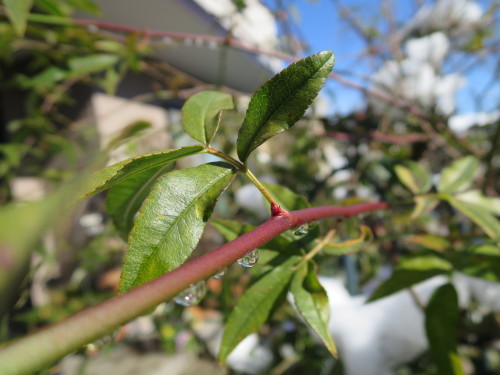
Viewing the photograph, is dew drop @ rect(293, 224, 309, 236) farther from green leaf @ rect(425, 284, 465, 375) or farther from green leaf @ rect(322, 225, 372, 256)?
green leaf @ rect(425, 284, 465, 375)

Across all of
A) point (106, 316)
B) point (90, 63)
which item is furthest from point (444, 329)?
point (90, 63)

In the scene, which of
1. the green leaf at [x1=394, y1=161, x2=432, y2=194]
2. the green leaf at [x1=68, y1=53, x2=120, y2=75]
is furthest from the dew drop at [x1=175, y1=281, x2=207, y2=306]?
the green leaf at [x1=68, y1=53, x2=120, y2=75]

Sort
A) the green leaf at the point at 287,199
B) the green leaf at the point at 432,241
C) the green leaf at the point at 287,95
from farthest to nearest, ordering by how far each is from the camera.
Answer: the green leaf at the point at 432,241
the green leaf at the point at 287,199
the green leaf at the point at 287,95

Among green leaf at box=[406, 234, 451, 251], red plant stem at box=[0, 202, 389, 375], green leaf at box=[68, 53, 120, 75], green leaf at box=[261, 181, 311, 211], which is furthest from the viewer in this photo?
green leaf at box=[68, 53, 120, 75]

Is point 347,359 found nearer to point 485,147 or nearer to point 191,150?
point 191,150

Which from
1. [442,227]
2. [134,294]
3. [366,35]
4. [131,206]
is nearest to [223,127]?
[366,35]

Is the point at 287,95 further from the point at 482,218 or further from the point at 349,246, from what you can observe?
the point at 482,218

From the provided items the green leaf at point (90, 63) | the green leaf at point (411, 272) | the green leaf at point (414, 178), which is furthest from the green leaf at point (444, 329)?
the green leaf at point (90, 63)

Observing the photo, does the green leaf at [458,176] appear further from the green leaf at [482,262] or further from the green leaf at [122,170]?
the green leaf at [122,170]
